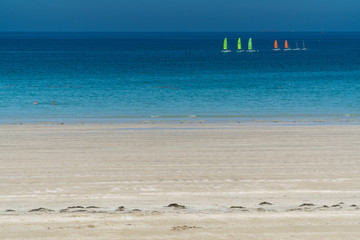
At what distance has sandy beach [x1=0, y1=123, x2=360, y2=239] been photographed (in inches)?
328

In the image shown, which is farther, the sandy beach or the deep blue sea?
the deep blue sea

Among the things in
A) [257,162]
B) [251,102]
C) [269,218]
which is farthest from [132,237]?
[251,102]

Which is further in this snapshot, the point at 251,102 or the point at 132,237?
the point at 251,102

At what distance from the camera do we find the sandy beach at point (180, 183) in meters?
8.34

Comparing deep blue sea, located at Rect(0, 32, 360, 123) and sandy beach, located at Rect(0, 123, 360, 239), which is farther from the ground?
deep blue sea, located at Rect(0, 32, 360, 123)

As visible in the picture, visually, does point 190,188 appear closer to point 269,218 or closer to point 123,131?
point 269,218

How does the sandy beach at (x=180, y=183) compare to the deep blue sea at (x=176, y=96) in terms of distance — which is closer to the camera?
the sandy beach at (x=180, y=183)

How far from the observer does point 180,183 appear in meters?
12.4

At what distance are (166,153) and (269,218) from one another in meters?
7.62

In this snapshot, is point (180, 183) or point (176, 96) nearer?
point (180, 183)

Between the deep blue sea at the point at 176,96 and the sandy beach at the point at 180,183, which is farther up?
the deep blue sea at the point at 176,96

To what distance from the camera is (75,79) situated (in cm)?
5131

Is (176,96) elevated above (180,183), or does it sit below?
above

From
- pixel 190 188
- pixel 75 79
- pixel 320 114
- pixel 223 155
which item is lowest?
pixel 190 188
